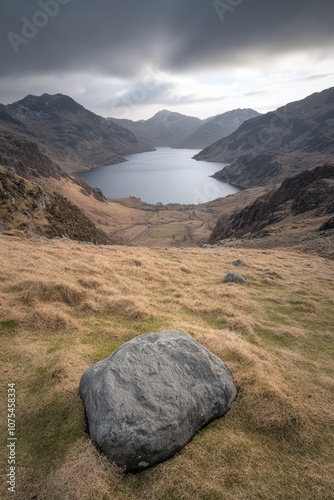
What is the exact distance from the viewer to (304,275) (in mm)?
25078

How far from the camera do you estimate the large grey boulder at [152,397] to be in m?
5.75

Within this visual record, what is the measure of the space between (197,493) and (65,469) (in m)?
2.50

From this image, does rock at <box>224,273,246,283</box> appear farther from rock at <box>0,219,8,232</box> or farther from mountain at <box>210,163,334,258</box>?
mountain at <box>210,163,334,258</box>

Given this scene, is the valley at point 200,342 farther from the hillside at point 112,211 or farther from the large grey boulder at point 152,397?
the hillside at point 112,211

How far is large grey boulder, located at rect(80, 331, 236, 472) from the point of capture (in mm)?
5746

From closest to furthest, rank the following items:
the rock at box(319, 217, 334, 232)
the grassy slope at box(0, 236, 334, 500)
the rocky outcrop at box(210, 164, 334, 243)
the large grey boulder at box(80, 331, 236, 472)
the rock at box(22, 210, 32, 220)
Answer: the grassy slope at box(0, 236, 334, 500), the large grey boulder at box(80, 331, 236, 472), the rock at box(22, 210, 32, 220), the rock at box(319, 217, 334, 232), the rocky outcrop at box(210, 164, 334, 243)

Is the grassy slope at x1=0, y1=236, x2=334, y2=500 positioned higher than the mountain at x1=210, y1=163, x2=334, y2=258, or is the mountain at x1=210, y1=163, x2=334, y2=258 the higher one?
the grassy slope at x1=0, y1=236, x2=334, y2=500

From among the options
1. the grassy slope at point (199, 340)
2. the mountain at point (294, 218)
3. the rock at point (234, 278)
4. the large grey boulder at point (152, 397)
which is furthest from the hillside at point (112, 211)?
the large grey boulder at point (152, 397)

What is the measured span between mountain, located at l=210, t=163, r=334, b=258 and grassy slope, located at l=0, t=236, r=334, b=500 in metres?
30.8

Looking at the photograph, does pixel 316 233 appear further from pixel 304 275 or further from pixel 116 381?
pixel 116 381

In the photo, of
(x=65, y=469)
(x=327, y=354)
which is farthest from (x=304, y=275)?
(x=65, y=469)

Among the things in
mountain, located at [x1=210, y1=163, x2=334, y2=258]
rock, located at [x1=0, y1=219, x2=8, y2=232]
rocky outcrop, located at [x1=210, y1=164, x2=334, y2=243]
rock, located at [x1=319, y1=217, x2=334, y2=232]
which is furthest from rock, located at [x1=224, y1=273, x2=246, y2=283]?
rocky outcrop, located at [x1=210, y1=164, x2=334, y2=243]

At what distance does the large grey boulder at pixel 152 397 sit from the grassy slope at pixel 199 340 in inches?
11.4

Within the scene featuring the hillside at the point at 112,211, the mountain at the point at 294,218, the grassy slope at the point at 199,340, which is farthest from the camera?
the hillside at the point at 112,211
